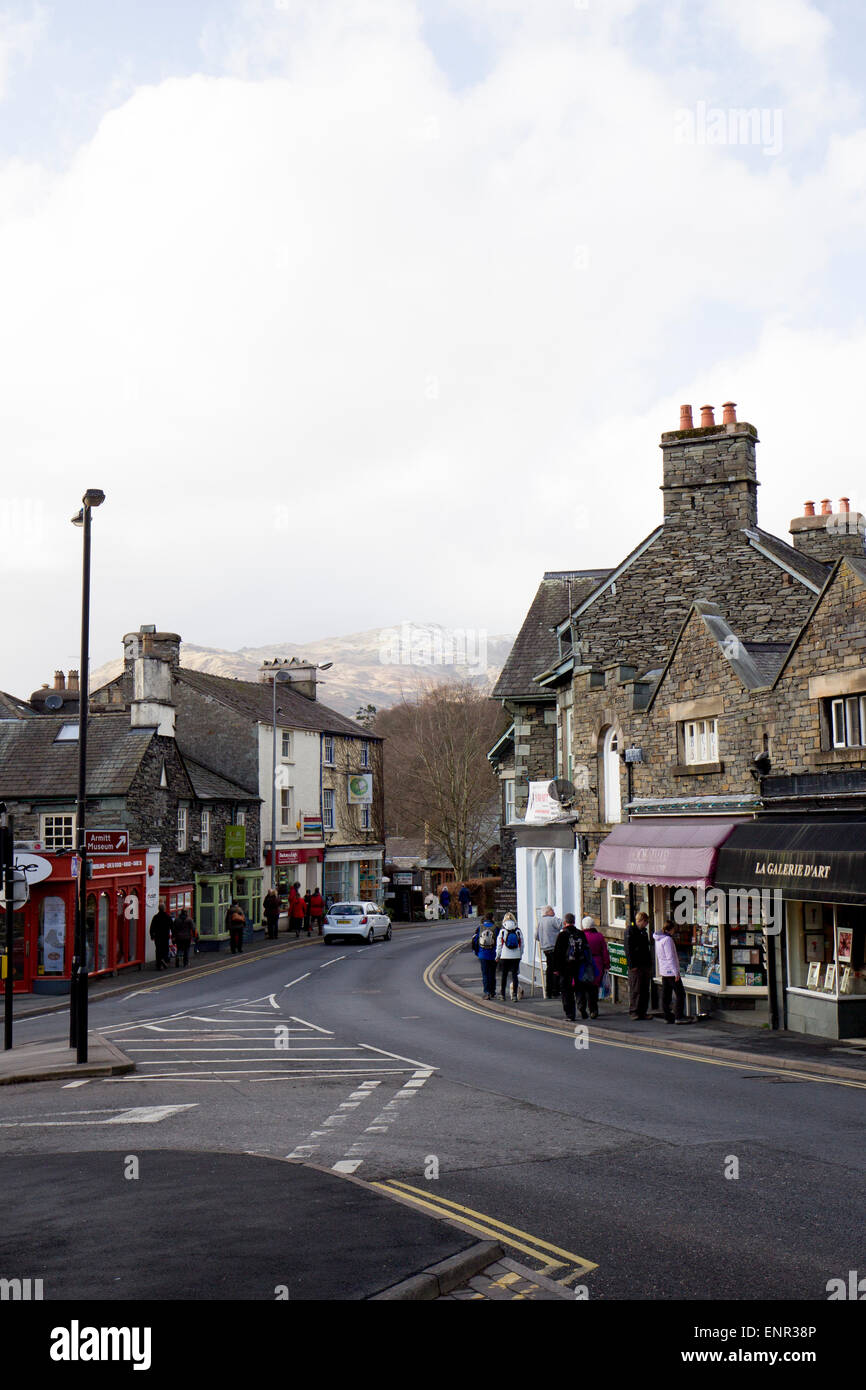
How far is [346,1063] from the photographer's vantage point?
52.3 feet

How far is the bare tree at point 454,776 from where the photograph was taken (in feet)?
225

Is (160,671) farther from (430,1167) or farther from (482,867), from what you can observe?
(482,867)

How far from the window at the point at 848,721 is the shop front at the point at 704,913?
2301mm

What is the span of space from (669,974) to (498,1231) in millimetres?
12879

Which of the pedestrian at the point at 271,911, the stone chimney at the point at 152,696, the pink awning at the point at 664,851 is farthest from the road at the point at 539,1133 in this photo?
the pedestrian at the point at 271,911

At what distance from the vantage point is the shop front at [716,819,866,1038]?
16109mm

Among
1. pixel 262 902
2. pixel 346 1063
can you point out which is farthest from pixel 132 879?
pixel 346 1063

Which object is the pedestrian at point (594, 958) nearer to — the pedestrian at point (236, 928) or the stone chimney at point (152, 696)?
the stone chimney at point (152, 696)

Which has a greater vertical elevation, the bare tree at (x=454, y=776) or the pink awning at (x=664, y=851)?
the bare tree at (x=454, y=776)

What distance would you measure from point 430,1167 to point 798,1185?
2.88m

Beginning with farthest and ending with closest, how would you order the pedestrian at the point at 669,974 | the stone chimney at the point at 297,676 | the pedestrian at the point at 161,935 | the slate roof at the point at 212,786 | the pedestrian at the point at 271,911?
1. the stone chimney at the point at 297,676
2. the pedestrian at the point at 271,911
3. the slate roof at the point at 212,786
4. the pedestrian at the point at 161,935
5. the pedestrian at the point at 669,974

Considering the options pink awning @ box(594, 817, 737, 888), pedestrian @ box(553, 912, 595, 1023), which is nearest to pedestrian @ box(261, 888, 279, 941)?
pink awning @ box(594, 817, 737, 888)

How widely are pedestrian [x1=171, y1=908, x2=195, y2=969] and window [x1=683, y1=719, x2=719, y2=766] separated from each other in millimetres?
19060

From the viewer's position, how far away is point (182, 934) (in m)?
Answer: 35.4
